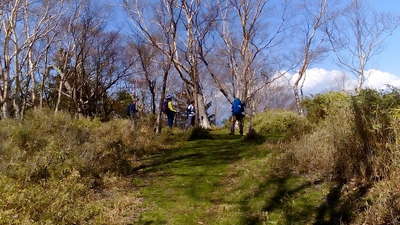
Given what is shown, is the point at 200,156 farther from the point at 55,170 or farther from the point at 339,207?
the point at 339,207

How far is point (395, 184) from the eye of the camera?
5.18m

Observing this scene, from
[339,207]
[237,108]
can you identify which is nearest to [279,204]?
[339,207]

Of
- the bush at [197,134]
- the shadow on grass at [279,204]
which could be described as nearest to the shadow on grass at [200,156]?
the bush at [197,134]

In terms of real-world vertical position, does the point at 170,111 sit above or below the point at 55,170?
above

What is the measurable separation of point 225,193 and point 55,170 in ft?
9.69

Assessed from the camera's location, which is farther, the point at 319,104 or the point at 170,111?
the point at 170,111

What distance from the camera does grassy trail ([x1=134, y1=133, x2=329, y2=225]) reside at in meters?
5.96

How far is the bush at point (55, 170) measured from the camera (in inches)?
186

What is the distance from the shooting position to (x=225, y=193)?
24.0ft

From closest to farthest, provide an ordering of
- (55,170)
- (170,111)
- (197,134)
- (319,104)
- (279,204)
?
(279,204), (55,170), (319,104), (197,134), (170,111)

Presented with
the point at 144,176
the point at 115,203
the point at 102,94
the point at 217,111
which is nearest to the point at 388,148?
the point at 115,203

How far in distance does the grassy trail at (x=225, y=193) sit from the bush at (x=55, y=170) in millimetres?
718

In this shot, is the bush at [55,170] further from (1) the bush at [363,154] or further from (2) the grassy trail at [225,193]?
(1) the bush at [363,154]

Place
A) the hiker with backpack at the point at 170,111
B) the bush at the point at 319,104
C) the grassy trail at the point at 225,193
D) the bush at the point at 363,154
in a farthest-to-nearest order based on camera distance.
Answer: the hiker with backpack at the point at 170,111
the bush at the point at 319,104
the grassy trail at the point at 225,193
the bush at the point at 363,154
